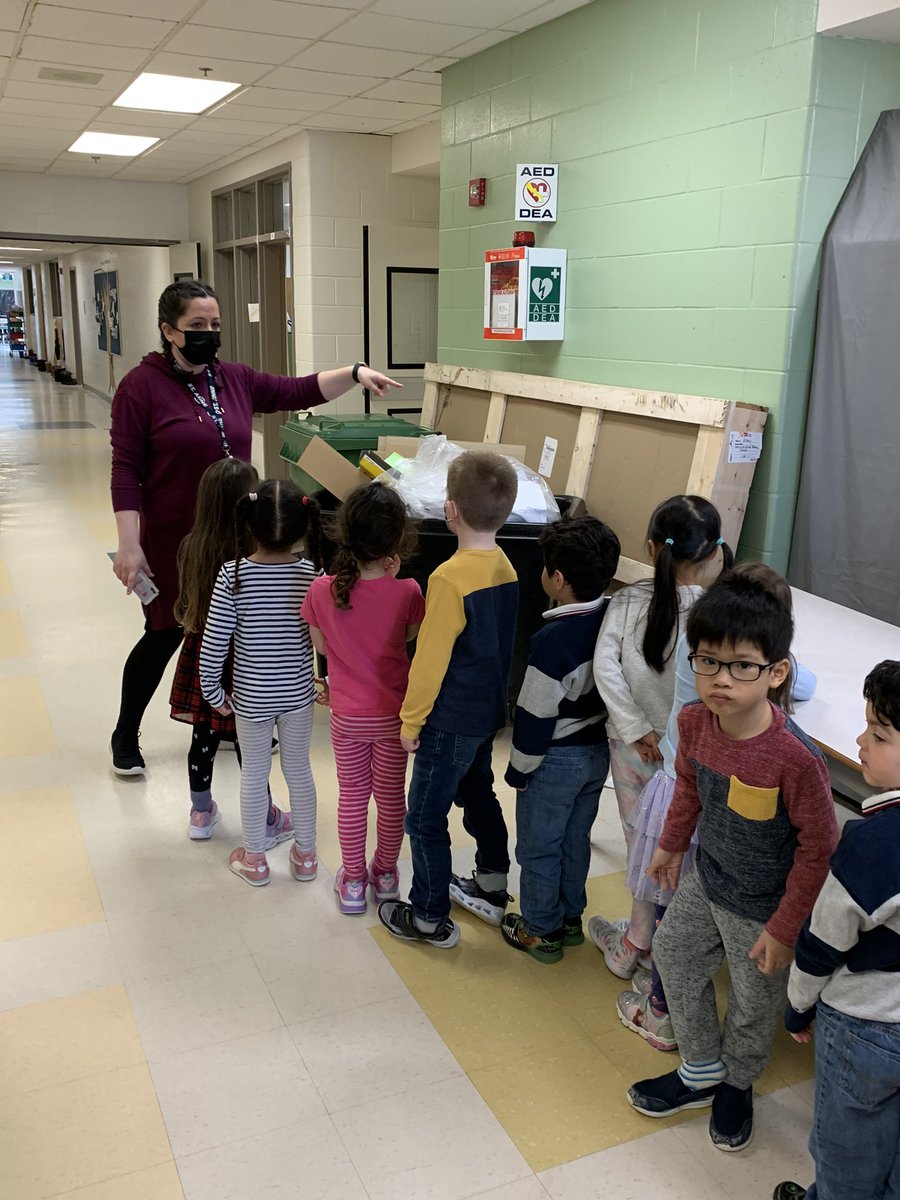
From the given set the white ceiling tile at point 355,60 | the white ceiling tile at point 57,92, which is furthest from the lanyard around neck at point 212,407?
the white ceiling tile at point 57,92

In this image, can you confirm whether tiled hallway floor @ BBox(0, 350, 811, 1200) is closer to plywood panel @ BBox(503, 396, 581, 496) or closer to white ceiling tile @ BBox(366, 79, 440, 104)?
plywood panel @ BBox(503, 396, 581, 496)

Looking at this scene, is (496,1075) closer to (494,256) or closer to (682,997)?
(682,997)

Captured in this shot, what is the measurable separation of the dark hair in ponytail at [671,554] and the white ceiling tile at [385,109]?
4609mm

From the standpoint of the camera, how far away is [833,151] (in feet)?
10.0

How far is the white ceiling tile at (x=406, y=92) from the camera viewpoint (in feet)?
17.6

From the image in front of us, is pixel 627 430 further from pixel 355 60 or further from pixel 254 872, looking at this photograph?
pixel 355 60

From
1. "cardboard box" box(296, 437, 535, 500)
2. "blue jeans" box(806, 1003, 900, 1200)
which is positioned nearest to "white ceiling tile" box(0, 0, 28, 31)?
"cardboard box" box(296, 437, 535, 500)

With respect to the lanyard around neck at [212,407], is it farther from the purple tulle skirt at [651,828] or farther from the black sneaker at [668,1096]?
the black sneaker at [668,1096]

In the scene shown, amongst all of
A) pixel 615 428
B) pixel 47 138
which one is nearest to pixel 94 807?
pixel 615 428

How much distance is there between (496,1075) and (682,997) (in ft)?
1.48

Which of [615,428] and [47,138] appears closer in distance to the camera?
[615,428]

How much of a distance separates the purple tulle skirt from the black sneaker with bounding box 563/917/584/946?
35 cm

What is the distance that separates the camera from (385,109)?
598 centimetres

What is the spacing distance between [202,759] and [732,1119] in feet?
5.68
